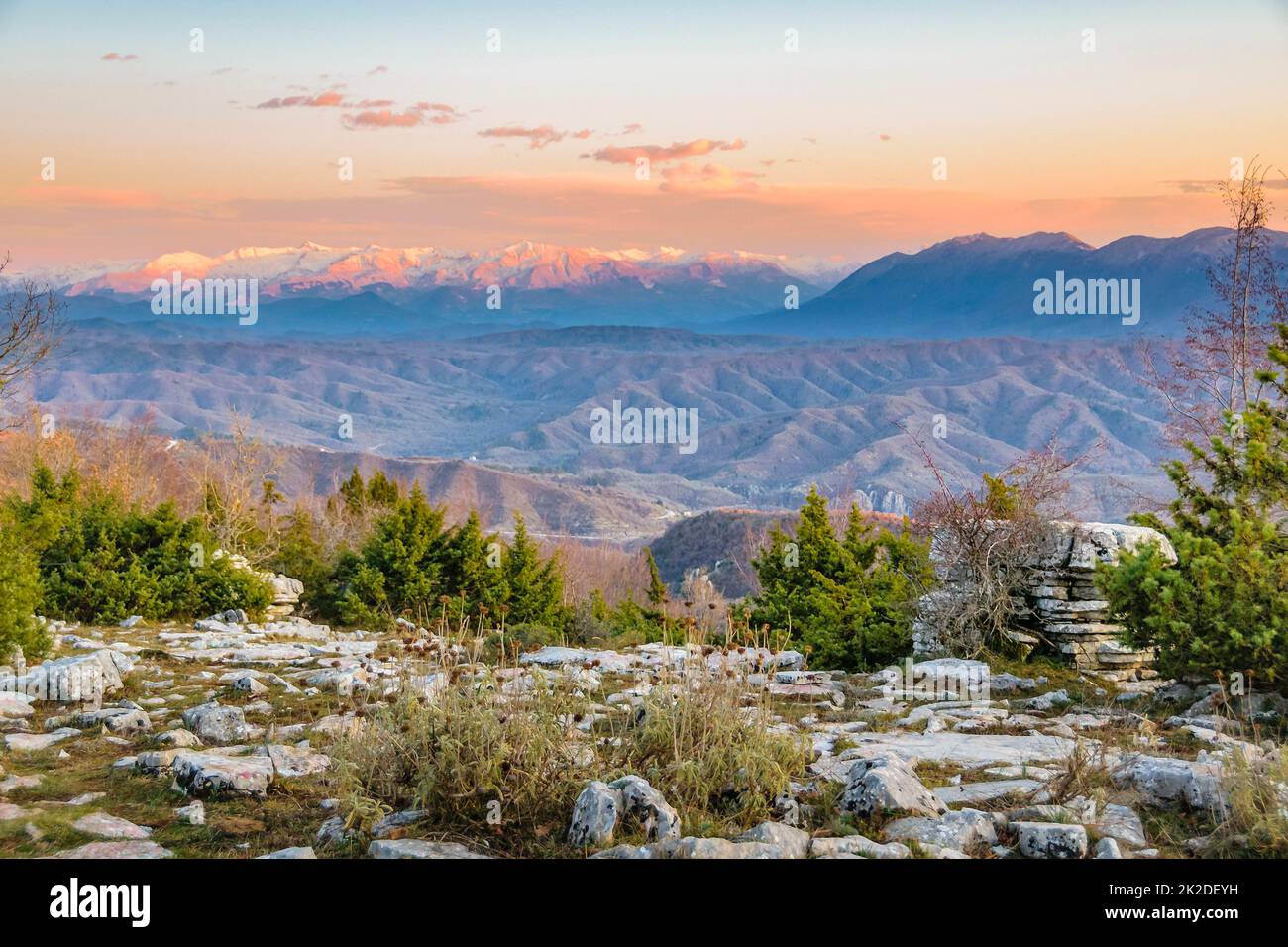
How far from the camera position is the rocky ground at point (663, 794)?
5180 mm

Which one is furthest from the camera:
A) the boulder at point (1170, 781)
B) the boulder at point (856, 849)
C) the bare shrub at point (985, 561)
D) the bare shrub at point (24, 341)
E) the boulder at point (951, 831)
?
the bare shrub at point (985, 561)

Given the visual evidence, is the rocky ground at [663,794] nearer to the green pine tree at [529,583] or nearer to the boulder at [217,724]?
the boulder at [217,724]

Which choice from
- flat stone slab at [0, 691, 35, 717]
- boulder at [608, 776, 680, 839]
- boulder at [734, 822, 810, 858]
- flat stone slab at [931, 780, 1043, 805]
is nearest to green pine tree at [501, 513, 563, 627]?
flat stone slab at [0, 691, 35, 717]

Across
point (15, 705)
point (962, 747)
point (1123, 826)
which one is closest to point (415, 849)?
point (1123, 826)

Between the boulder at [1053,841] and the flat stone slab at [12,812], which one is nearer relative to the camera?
the boulder at [1053,841]

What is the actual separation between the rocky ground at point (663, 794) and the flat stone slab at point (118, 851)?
0.01m

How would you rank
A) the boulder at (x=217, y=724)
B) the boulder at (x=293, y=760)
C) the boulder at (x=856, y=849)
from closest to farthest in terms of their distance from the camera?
the boulder at (x=856, y=849) < the boulder at (x=293, y=760) < the boulder at (x=217, y=724)

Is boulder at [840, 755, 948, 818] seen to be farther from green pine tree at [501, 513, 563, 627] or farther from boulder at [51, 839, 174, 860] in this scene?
green pine tree at [501, 513, 563, 627]

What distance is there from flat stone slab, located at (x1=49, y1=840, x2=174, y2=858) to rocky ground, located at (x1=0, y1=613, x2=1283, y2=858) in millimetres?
14

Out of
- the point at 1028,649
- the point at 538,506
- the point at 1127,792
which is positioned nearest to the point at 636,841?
the point at 1127,792

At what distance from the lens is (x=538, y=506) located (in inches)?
5103

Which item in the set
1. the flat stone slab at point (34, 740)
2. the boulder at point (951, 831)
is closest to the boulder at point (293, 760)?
the flat stone slab at point (34, 740)

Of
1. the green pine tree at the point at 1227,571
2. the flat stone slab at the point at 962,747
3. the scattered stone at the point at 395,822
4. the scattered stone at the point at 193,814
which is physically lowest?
the flat stone slab at the point at 962,747
